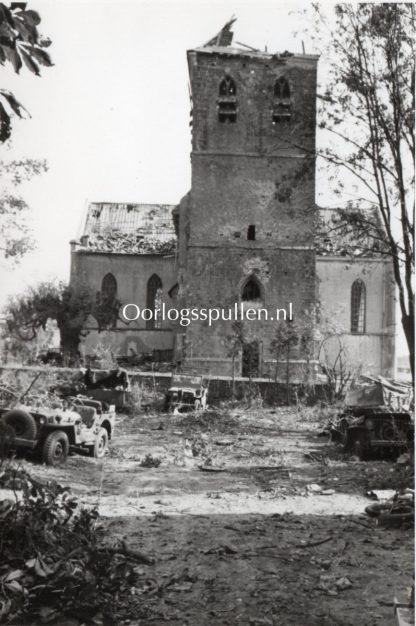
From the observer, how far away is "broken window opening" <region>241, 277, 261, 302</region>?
25.8 meters

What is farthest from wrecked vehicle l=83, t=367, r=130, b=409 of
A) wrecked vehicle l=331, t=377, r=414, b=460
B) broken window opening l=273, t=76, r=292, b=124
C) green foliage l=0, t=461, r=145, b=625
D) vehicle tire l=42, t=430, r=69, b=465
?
broken window opening l=273, t=76, r=292, b=124

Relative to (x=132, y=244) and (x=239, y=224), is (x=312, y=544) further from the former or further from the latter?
(x=132, y=244)

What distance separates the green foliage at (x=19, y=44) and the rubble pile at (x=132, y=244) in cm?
2272

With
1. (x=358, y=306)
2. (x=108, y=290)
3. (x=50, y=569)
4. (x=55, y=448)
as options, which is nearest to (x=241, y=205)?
(x=108, y=290)

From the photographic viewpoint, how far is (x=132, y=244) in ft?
90.9

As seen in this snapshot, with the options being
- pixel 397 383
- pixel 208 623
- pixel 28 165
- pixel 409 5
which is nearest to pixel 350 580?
pixel 208 623

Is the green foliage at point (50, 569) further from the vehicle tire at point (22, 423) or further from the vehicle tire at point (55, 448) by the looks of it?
the vehicle tire at point (55, 448)

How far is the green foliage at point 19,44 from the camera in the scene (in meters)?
2.84

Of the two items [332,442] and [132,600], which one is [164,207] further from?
[132,600]

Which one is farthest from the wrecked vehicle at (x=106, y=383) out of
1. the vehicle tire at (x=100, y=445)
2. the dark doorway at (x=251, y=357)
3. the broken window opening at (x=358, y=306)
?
the broken window opening at (x=358, y=306)

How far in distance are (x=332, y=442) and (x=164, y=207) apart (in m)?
18.4

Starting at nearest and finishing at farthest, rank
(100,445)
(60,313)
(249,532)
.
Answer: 1. (249,532)
2. (100,445)
3. (60,313)

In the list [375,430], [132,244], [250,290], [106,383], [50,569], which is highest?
[132,244]

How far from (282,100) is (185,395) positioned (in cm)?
1364
